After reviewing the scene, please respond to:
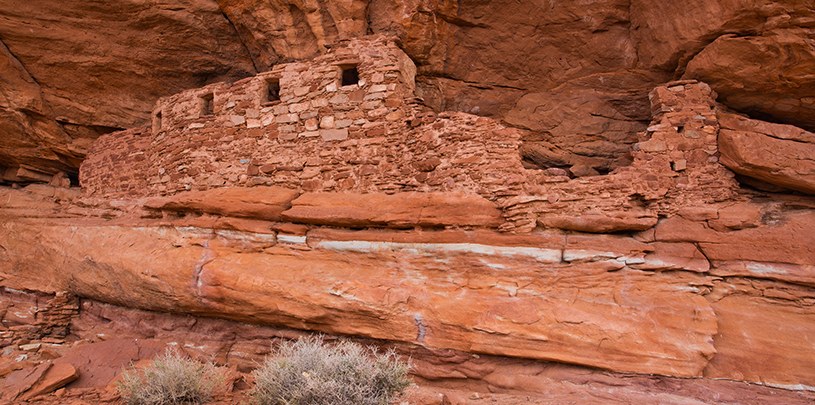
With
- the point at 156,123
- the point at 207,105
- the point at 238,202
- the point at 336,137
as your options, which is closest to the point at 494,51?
the point at 336,137

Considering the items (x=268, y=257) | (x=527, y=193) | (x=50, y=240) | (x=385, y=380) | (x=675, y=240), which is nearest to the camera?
(x=385, y=380)

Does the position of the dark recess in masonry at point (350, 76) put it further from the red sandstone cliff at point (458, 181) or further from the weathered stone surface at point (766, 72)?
the weathered stone surface at point (766, 72)

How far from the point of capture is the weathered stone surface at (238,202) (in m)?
6.05

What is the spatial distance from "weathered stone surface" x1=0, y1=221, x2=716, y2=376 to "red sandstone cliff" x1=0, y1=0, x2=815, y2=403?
0.08 feet

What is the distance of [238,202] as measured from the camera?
620cm

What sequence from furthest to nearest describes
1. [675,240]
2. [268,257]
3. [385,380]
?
[268,257]
[675,240]
[385,380]

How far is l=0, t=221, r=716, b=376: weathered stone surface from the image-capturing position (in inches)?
169

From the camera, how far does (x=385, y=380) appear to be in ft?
12.5

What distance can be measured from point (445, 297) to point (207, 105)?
18.9 feet

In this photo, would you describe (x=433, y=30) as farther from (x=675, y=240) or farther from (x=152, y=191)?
(x=152, y=191)

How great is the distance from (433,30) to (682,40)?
10.8 feet

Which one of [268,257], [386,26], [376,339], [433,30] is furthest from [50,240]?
[433,30]

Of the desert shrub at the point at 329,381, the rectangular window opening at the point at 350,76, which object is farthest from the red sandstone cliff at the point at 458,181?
the desert shrub at the point at 329,381

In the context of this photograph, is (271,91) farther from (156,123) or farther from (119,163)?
(119,163)
